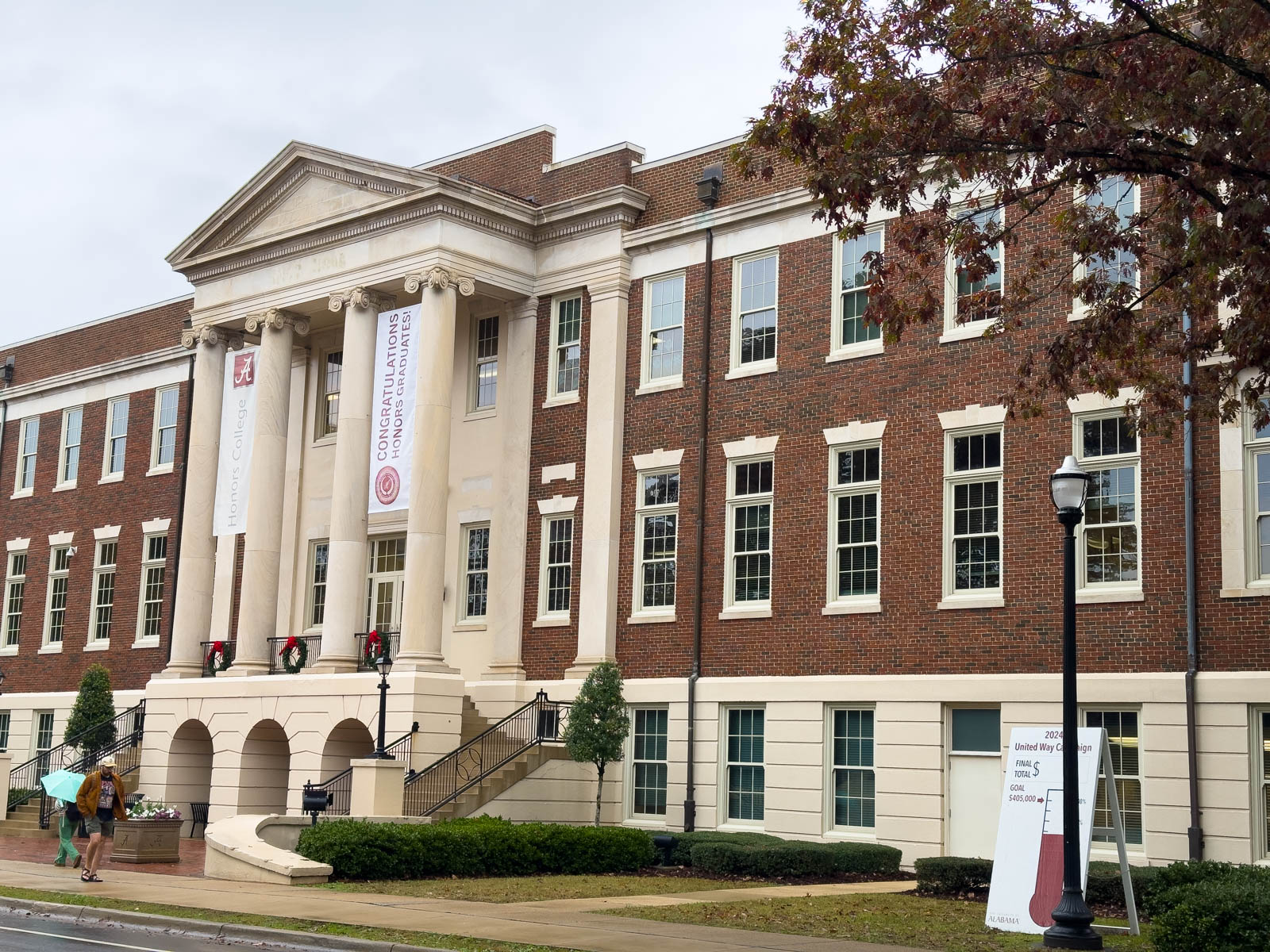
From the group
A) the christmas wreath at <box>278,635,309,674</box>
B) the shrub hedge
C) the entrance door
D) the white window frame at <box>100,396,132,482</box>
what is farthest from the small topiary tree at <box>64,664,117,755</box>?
the entrance door

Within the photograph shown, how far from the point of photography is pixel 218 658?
35.4 metres

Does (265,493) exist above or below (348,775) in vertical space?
above

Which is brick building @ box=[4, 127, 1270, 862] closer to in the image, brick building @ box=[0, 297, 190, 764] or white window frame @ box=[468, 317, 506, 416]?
white window frame @ box=[468, 317, 506, 416]

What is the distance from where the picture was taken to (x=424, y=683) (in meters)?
29.8

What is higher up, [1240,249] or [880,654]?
[1240,249]

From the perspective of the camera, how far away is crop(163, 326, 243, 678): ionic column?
36.2 metres

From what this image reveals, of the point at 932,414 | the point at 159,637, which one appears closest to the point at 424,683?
the point at 932,414

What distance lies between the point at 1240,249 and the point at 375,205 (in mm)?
21615

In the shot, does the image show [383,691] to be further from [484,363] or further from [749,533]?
[484,363]

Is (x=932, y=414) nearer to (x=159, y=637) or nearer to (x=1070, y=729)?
(x=1070, y=729)

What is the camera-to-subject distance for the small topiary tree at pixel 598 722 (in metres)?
28.4

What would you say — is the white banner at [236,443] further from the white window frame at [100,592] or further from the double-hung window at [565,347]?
the white window frame at [100,592]

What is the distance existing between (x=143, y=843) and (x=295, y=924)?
1018 cm

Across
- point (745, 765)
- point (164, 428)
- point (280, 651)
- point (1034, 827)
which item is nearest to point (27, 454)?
point (164, 428)
